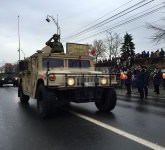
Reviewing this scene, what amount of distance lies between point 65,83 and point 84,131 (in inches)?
84.1

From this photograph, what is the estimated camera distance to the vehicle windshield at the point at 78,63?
10.5m

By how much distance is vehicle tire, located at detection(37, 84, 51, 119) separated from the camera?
8.27 meters

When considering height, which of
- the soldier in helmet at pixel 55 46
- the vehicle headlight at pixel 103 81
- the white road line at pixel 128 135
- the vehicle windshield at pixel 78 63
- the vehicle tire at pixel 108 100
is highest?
the soldier in helmet at pixel 55 46

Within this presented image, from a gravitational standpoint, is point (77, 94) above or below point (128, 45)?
below

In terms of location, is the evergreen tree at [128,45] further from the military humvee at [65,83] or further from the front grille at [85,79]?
the front grille at [85,79]

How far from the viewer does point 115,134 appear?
248 inches

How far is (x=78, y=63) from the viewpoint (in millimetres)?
10688

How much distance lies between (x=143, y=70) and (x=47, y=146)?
11045 millimetres

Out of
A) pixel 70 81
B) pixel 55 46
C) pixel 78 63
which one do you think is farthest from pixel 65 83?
pixel 55 46

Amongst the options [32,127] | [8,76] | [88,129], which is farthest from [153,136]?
[8,76]

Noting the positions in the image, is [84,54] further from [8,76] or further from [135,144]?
[8,76]

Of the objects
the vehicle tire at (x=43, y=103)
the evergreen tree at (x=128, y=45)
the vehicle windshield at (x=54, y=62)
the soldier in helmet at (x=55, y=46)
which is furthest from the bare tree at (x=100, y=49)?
the vehicle tire at (x=43, y=103)

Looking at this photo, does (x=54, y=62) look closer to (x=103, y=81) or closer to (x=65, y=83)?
(x=65, y=83)

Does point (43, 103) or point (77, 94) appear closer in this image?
point (43, 103)
